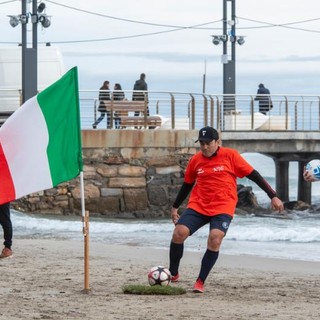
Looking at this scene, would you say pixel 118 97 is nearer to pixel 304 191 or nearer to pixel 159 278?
pixel 304 191

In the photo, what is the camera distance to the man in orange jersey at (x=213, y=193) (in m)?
11.2

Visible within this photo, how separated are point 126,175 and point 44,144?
59.3 feet

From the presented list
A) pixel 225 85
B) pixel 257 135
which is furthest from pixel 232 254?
pixel 225 85

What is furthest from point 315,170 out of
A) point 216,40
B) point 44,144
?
point 216,40

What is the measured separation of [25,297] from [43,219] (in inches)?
617

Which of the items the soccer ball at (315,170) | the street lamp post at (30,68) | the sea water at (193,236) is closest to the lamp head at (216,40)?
the street lamp post at (30,68)

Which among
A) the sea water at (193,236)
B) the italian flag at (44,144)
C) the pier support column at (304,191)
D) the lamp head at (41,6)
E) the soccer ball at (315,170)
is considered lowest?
the pier support column at (304,191)

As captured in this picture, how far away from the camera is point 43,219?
26.2 m

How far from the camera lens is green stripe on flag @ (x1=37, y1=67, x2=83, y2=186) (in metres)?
11.0

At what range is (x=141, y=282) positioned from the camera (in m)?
12.1

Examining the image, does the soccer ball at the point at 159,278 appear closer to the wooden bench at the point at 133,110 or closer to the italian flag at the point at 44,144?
the italian flag at the point at 44,144

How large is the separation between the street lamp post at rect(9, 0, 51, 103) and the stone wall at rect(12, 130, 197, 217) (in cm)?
159

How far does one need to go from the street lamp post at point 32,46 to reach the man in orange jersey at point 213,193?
680 inches

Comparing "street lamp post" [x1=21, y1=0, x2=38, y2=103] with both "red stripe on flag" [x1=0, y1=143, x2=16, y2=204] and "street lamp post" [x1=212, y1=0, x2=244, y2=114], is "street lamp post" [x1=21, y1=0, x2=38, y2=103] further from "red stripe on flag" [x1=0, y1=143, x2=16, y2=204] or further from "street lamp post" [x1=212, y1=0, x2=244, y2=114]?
"red stripe on flag" [x1=0, y1=143, x2=16, y2=204]
